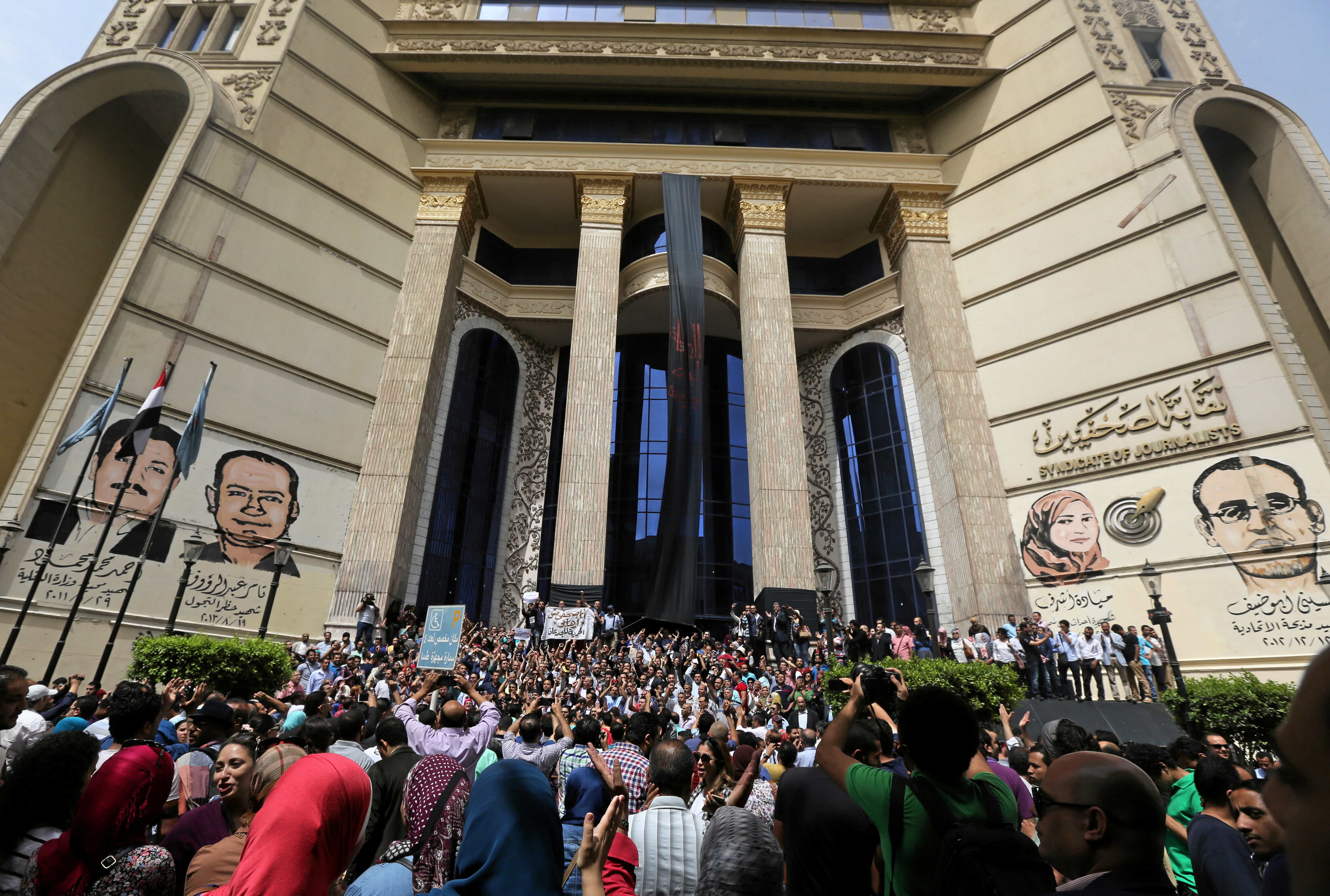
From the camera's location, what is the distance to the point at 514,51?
24.6 m

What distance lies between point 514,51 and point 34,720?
25.9 m

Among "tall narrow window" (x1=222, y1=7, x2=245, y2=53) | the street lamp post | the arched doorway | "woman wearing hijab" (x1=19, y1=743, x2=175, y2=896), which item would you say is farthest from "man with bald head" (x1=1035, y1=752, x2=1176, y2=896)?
"tall narrow window" (x1=222, y1=7, x2=245, y2=53)

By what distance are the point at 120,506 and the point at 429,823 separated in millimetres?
16850

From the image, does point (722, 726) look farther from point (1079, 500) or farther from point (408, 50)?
point (408, 50)

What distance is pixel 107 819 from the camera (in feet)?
8.84

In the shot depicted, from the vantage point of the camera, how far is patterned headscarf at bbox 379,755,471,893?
285 centimetres

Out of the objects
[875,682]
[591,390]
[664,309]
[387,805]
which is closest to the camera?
[875,682]

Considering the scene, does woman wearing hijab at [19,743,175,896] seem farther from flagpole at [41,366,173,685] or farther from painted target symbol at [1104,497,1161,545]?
painted target symbol at [1104,497,1161,545]

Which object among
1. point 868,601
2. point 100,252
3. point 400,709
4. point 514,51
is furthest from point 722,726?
point 514,51

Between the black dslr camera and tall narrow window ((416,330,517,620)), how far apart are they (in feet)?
63.0

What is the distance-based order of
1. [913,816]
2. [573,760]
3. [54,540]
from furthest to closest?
1. [54,540]
2. [573,760]
3. [913,816]

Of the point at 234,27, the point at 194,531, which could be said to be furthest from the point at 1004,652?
the point at 234,27

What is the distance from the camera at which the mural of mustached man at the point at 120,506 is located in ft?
48.0

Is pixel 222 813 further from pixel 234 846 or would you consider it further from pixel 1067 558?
pixel 1067 558
